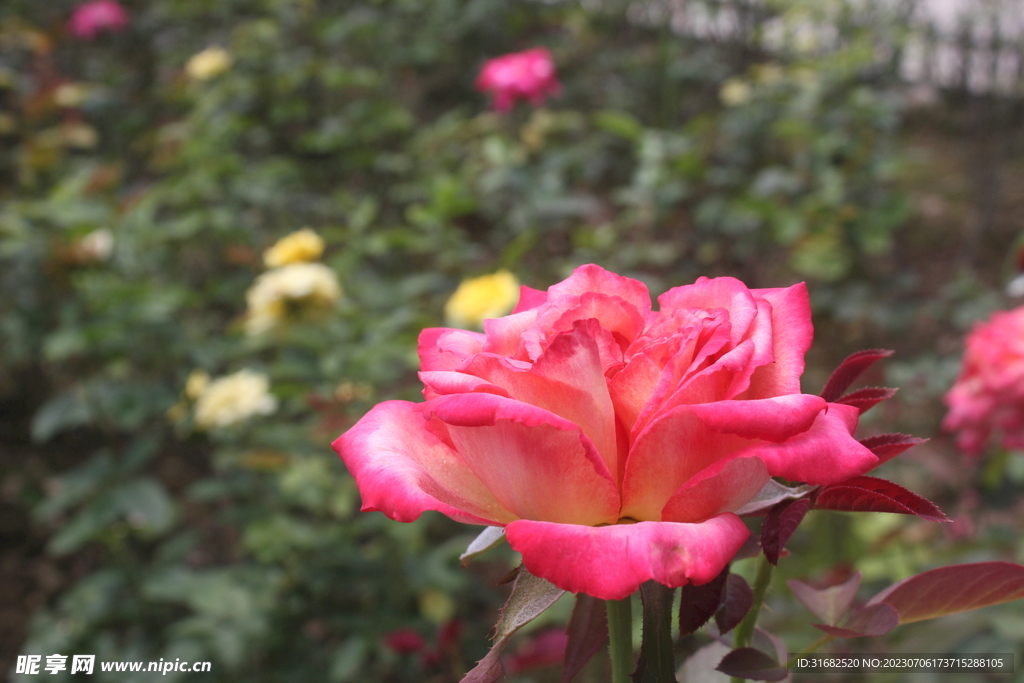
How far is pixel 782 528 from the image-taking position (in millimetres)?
251

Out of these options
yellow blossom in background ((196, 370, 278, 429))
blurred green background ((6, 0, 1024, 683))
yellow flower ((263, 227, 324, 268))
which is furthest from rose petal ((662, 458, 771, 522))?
yellow flower ((263, 227, 324, 268))

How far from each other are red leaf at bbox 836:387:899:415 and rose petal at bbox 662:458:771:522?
0.21ft

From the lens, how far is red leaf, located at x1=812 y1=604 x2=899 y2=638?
29cm

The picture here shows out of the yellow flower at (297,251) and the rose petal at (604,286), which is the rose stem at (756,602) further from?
the yellow flower at (297,251)

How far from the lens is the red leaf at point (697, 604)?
0.84 feet

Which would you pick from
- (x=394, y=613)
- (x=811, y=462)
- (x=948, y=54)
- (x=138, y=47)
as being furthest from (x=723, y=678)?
(x=138, y=47)

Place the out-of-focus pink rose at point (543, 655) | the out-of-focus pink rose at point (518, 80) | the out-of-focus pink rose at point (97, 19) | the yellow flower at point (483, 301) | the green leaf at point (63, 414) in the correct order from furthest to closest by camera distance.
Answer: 1. the out-of-focus pink rose at point (97, 19)
2. the out-of-focus pink rose at point (518, 80)
3. the green leaf at point (63, 414)
4. the yellow flower at point (483, 301)
5. the out-of-focus pink rose at point (543, 655)

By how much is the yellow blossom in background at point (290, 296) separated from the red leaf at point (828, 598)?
3.66 feet

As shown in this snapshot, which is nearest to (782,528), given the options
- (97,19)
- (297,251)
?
(297,251)

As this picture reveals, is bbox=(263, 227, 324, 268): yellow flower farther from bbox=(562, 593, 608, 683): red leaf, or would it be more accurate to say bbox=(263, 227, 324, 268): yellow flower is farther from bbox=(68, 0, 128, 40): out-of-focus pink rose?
bbox=(68, 0, 128, 40): out-of-focus pink rose

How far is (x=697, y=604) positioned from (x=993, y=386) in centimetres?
89

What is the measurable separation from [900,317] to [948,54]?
1.48m

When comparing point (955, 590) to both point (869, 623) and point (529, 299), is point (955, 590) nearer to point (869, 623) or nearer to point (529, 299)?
point (869, 623)

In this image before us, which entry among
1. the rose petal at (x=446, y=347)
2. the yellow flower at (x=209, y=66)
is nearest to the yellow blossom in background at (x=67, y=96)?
the yellow flower at (x=209, y=66)
